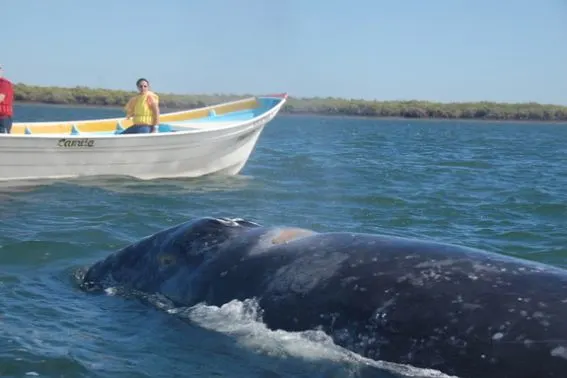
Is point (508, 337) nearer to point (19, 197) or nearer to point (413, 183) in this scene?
point (19, 197)

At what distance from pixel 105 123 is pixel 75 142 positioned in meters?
3.28

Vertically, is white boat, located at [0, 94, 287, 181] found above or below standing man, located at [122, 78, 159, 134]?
below

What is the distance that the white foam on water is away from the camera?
554 centimetres

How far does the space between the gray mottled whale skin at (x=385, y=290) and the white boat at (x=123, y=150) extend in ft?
35.0

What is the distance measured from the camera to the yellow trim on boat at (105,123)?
797 inches

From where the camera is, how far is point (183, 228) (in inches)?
285

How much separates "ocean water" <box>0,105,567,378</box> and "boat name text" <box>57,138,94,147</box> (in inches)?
28.4

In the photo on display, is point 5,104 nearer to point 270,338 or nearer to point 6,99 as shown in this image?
point 6,99

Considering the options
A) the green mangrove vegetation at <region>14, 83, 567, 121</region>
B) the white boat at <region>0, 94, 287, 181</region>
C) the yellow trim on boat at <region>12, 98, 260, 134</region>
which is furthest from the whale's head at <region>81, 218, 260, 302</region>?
the green mangrove vegetation at <region>14, 83, 567, 121</region>

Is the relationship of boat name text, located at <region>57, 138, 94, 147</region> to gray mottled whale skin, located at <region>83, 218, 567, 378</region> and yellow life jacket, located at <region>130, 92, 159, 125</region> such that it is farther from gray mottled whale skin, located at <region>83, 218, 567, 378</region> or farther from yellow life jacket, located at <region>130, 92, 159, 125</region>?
gray mottled whale skin, located at <region>83, 218, 567, 378</region>

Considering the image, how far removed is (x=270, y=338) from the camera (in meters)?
6.13

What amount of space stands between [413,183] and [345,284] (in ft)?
46.2

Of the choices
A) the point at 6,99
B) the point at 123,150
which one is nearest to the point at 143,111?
the point at 123,150

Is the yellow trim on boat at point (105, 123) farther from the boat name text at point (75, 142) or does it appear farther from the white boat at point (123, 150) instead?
the boat name text at point (75, 142)
